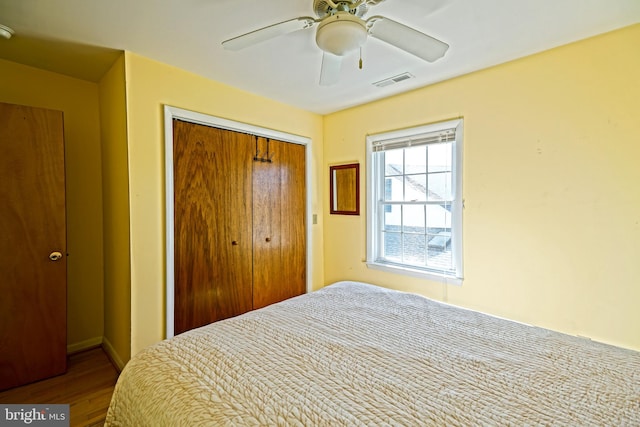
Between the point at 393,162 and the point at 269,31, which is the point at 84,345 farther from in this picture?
the point at 393,162

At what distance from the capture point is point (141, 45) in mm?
1974

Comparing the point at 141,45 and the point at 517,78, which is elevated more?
the point at 141,45

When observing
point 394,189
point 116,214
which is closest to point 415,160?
point 394,189

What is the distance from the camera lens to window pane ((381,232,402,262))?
3.02 m

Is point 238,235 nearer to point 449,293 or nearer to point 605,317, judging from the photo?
point 449,293

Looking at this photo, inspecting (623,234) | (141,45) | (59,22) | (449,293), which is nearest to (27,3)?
(59,22)

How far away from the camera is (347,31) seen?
1303 mm

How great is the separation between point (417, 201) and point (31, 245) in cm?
322

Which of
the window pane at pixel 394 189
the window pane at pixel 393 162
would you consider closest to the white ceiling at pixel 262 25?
the window pane at pixel 393 162

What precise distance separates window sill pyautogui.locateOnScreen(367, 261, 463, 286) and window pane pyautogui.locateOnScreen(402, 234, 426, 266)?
3.9 inches

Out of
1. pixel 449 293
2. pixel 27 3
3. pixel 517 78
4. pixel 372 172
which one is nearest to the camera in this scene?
pixel 27 3

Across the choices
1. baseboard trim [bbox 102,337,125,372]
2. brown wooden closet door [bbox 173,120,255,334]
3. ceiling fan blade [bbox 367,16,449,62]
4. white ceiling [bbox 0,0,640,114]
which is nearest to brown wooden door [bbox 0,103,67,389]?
baseboard trim [bbox 102,337,125,372]

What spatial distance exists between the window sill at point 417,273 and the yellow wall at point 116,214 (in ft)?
7.46

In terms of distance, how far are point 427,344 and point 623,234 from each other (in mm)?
1606
